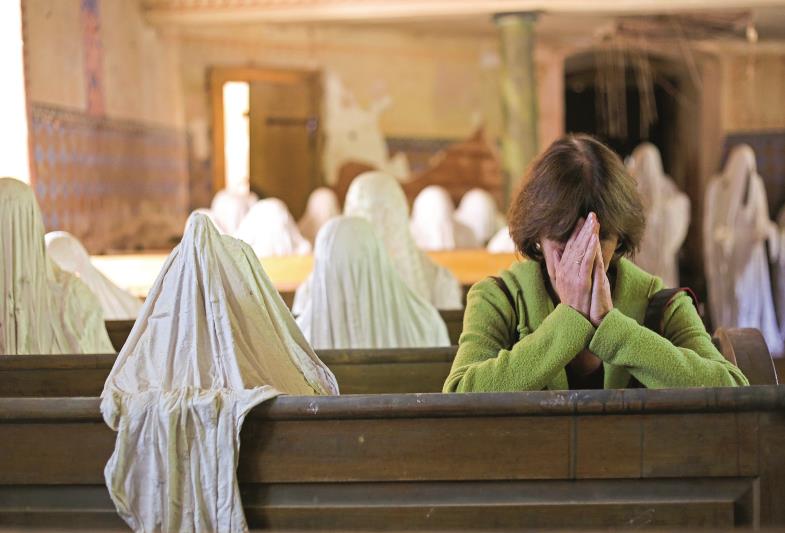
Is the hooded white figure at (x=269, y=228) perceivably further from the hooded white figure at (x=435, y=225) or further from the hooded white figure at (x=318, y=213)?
the hooded white figure at (x=318, y=213)

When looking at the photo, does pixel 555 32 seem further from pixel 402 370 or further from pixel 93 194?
pixel 402 370

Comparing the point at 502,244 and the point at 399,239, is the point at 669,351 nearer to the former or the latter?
the point at 399,239

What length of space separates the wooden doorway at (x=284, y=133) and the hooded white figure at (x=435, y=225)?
8.42ft

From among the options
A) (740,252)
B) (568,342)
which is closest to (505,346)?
(568,342)

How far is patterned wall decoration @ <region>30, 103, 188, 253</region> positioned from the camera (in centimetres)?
877

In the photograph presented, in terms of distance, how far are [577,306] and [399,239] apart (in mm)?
4581

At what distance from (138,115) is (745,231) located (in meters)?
6.09

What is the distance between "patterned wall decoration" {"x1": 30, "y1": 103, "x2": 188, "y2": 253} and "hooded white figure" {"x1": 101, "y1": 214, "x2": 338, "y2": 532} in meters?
5.52

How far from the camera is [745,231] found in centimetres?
1212

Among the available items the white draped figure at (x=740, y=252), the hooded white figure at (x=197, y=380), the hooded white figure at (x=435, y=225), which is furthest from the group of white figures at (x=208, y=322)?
the white draped figure at (x=740, y=252)

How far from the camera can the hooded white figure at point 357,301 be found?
18.0 feet

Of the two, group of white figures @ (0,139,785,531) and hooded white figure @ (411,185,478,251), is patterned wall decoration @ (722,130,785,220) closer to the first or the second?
hooded white figure @ (411,185,478,251)

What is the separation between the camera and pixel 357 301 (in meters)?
5.55

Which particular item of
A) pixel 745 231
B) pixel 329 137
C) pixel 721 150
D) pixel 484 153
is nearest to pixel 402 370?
pixel 745 231
